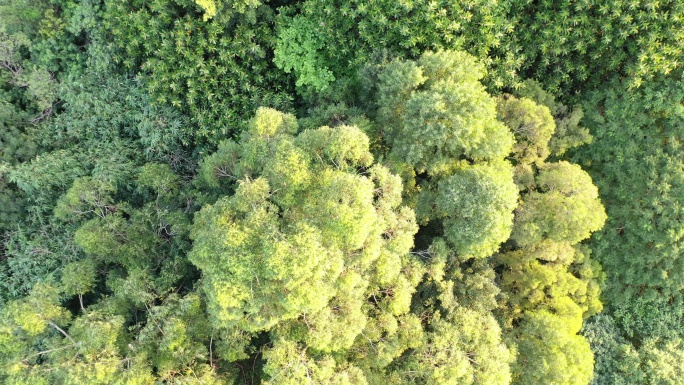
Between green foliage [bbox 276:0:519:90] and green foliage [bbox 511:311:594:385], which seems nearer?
green foliage [bbox 511:311:594:385]

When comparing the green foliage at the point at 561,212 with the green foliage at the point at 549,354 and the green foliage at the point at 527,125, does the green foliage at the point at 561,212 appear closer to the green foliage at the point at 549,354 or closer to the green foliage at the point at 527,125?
the green foliage at the point at 527,125

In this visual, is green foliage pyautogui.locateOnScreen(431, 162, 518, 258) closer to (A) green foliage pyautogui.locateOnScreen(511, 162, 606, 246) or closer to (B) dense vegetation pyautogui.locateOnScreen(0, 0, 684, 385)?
(B) dense vegetation pyautogui.locateOnScreen(0, 0, 684, 385)

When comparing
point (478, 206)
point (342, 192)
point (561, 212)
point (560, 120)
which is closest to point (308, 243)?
point (342, 192)

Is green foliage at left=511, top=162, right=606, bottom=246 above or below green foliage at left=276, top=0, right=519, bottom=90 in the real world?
below

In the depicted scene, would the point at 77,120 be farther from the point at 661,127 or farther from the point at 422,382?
the point at 661,127

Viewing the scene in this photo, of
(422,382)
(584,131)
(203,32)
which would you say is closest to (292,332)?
(422,382)

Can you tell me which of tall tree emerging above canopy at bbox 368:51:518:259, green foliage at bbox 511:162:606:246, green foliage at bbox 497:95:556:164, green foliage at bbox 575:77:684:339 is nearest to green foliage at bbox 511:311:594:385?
green foliage at bbox 511:162:606:246

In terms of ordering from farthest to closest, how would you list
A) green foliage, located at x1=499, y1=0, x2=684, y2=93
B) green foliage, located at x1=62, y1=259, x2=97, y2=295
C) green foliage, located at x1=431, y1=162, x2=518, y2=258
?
green foliage, located at x1=62, y1=259, x2=97, y2=295 → green foliage, located at x1=499, y1=0, x2=684, y2=93 → green foliage, located at x1=431, y1=162, x2=518, y2=258

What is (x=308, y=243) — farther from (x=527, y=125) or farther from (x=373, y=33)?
(x=527, y=125)
